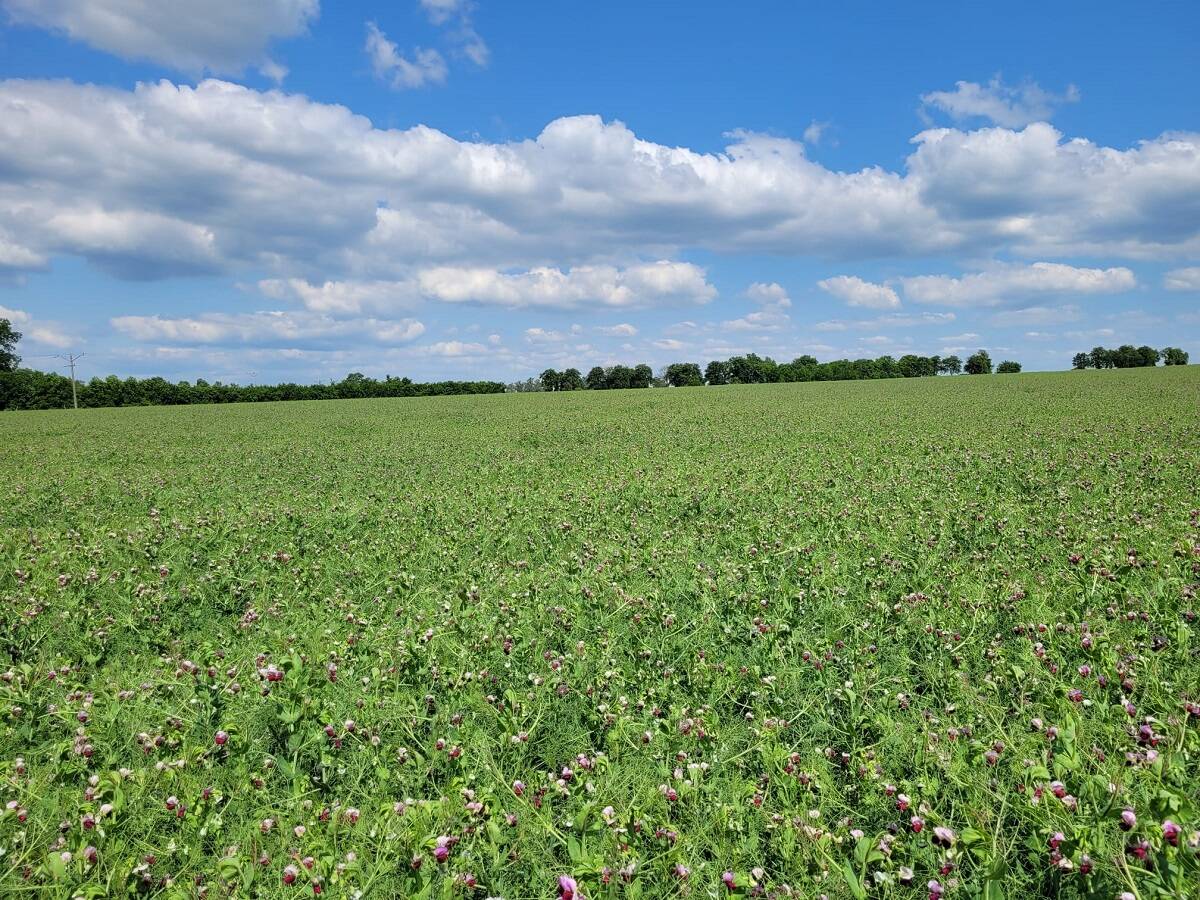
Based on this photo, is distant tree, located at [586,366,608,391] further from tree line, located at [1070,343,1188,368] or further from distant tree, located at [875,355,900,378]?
tree line, located at [1070,343,1188,368]

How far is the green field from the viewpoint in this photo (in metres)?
3.60

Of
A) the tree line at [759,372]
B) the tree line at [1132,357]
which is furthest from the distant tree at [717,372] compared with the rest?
the tree line at [1132,357]

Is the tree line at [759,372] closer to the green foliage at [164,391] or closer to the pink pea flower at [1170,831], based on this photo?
the green foliage at [164,391]

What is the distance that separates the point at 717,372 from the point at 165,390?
87594 mm

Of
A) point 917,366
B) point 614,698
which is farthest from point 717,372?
point 614,698

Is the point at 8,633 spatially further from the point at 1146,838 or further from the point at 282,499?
the point at 1146,838

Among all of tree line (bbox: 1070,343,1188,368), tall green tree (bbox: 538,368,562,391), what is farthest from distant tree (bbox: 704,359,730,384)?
tree line (bbox: 1070,343,1188,368)

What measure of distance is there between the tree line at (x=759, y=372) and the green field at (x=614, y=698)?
104865mm

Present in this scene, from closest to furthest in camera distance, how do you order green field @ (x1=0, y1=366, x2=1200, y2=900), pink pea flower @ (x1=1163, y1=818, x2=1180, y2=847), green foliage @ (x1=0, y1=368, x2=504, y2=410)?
pink pea flower @ (x1=1163, y1=818, x2=1180, y2=847), green field @ (x1=0, y1=366, x2=1200, y2=900), green foliage @ (x1=0, y1=368, x2=504, y2=410)

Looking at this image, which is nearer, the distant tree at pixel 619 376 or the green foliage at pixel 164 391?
the green foliage at pixel 164 391

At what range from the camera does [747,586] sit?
301 inches

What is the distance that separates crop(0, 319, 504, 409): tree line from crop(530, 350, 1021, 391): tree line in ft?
65.2

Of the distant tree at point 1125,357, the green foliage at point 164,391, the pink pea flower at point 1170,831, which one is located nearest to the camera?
the pink pea flower at point 1170,831

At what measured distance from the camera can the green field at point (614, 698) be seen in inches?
142
